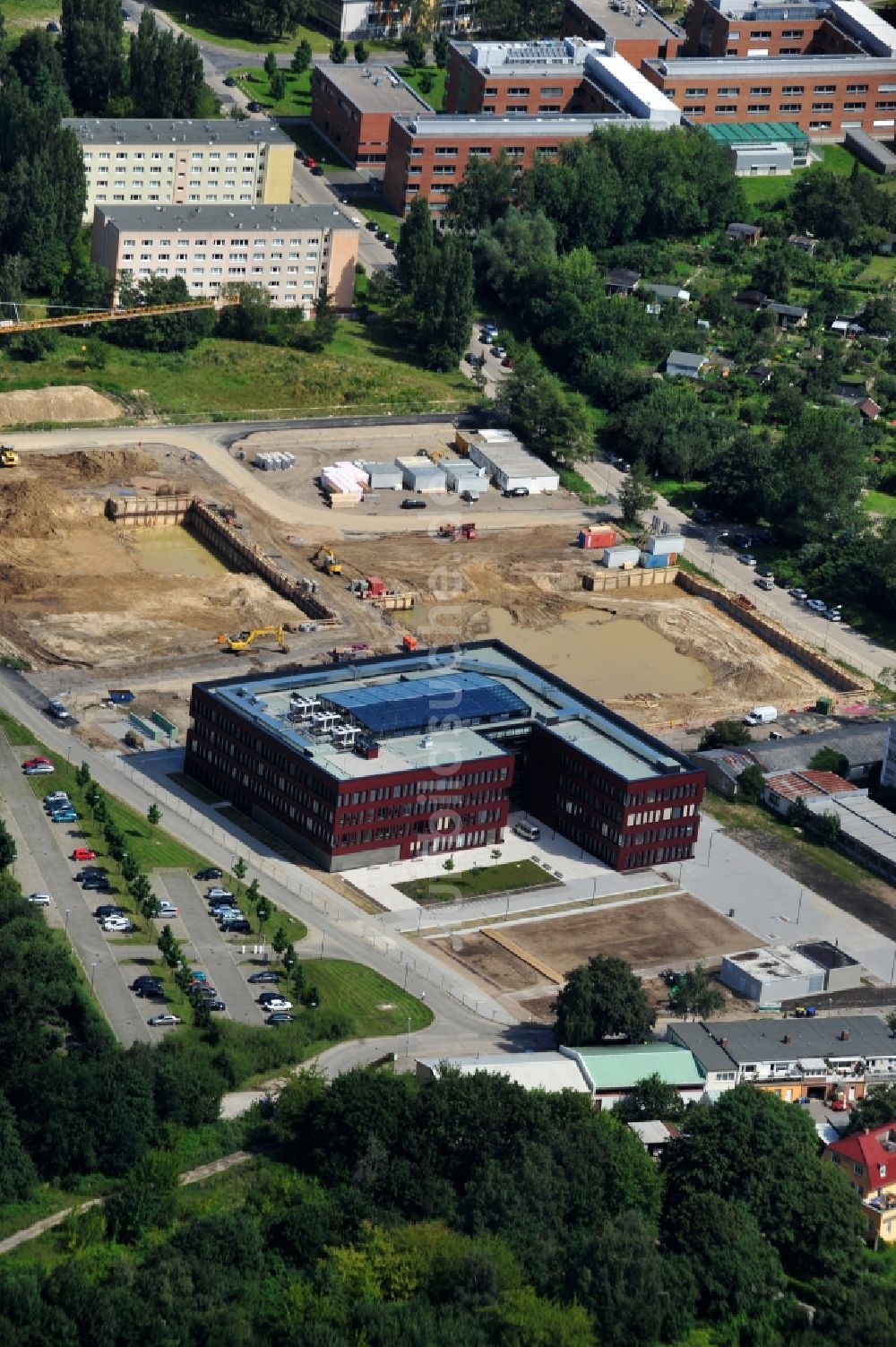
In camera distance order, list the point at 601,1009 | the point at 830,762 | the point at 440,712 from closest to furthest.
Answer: the point at 601,1009 → the point at 440,712 → the point at 830,762

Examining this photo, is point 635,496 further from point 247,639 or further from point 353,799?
point 353,799

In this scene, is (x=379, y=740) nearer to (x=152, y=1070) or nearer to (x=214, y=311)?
(x=152, y=1070)

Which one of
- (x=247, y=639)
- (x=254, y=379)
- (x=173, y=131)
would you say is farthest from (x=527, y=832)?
(x=173, y=131)

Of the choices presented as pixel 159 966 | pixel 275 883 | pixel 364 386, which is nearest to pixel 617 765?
pixel 275 883

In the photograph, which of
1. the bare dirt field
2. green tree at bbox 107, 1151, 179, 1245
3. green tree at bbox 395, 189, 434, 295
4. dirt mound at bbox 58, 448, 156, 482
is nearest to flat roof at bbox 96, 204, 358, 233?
green tree at bbox 395, 189, 434, 295

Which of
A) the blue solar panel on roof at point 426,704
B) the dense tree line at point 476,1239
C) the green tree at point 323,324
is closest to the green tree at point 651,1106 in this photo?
the dense tree line at point 476,1239
